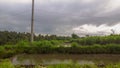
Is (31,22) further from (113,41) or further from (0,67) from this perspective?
(0,67)

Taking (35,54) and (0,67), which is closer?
(0,67)

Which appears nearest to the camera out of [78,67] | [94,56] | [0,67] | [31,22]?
Answer: [0,67]

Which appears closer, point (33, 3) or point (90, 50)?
point (90, 50)

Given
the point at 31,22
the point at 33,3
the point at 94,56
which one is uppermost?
the point at 33,3

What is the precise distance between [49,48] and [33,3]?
4.25 m

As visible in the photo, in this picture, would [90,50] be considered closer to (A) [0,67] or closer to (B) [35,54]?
(B) [35,54]

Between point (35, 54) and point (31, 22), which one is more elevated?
point (31, 22)

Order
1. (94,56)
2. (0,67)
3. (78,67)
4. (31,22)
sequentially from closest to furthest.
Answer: (0,67) < (78,67) < (94,56) < (31,22)

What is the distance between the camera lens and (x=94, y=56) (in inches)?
703

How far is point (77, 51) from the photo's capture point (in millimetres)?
18828

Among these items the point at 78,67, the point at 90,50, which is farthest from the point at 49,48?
the point at 78,67

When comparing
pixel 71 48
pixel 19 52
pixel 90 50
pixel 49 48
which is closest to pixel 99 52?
pixel 90 50

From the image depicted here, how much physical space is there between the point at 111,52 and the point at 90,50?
4.53ft

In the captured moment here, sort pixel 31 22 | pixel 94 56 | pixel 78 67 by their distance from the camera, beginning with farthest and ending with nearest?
1. pixel 31 22
2. pixel 94 56
3. pixel 78 67
